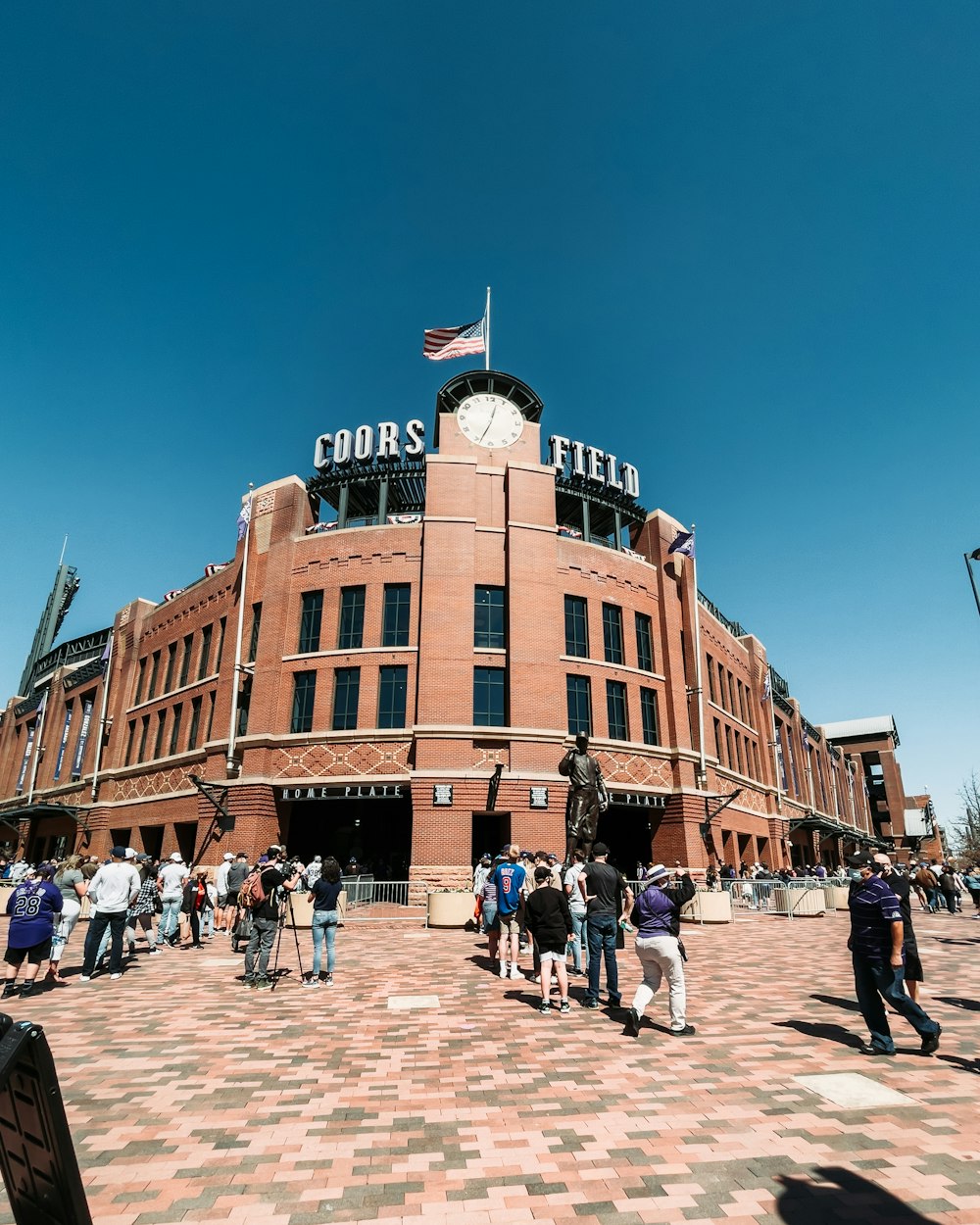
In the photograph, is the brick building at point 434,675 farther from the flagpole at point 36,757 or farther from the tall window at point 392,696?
the flagpole at point 36,757

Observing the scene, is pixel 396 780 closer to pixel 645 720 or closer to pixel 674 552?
pixel 645 720

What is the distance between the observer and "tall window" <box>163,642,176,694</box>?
34003mm

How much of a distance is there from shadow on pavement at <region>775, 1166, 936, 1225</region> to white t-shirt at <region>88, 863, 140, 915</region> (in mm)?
10511

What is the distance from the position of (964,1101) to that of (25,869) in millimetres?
27809

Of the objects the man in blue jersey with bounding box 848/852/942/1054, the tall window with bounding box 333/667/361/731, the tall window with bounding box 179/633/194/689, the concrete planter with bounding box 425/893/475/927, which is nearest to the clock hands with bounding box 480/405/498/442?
the tall window with bounding box 333/667/361/731

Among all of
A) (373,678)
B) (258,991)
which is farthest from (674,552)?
(258,991)

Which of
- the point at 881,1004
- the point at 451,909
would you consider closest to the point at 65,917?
the point at 451,909

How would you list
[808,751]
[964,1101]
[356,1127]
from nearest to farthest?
[356,1127] → [964,1101] → [808,751]

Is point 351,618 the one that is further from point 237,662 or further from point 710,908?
point 710,908

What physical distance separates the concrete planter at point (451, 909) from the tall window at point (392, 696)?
28.1ft

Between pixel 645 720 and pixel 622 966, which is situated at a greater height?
pixel 645 720

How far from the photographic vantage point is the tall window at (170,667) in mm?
34003

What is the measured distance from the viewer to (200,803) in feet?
89.3

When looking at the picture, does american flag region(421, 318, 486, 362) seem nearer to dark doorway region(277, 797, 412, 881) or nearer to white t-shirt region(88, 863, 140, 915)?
dark doorway region(277, 797, 412, 881)
